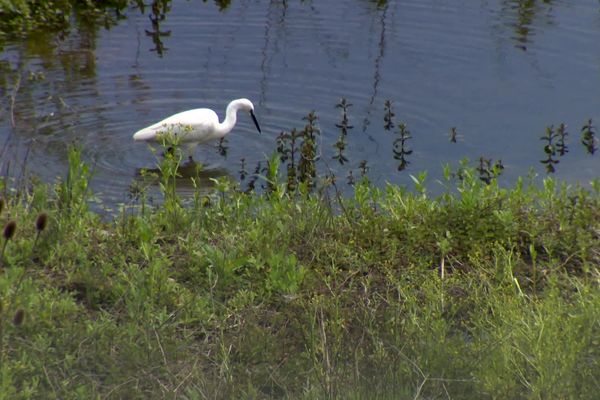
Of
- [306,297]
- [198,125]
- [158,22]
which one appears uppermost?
[158,22]

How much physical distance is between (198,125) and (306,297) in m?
3.46

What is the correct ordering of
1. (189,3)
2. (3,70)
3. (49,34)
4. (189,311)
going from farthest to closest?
(189,3) < (49,34) < (3,70) < (189,311)

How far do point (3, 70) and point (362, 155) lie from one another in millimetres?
3033

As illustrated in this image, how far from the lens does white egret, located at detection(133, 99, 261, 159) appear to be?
7.45 meters

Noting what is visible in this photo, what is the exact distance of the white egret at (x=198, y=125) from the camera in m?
7.45

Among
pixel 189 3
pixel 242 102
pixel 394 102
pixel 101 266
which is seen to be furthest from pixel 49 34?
pixel 101 266

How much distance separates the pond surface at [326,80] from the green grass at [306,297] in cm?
217

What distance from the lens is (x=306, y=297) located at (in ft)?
13.9

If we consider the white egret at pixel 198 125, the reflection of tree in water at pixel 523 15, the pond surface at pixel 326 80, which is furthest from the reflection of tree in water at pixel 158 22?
the reflection of tree in water at pixel 523 15

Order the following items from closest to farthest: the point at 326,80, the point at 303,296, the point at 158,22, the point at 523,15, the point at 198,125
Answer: the point at 303,296
the point at 198,125
the point at 326,80
the point at 158,22
the point at 523,15

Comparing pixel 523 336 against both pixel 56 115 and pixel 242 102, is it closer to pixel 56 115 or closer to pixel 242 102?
pixel 242 102

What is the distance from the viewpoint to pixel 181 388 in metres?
3.50

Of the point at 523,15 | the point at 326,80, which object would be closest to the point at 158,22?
the point at 326,80

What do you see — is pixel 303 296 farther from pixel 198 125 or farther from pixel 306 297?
pixel 198 125
